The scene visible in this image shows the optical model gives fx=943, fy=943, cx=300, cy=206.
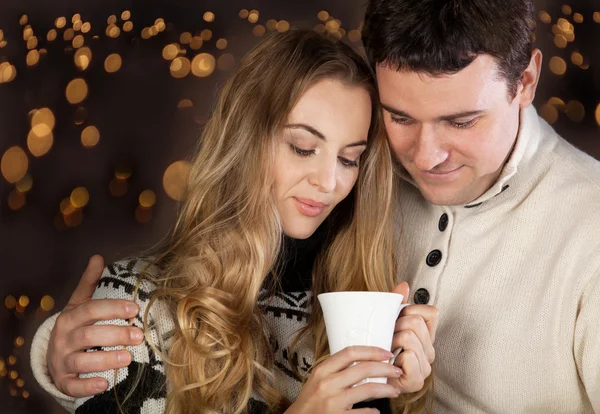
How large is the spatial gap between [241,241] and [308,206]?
178mm

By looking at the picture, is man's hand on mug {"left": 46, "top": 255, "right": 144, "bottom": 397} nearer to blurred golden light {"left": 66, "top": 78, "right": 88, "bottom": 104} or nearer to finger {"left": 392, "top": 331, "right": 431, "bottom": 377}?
finger {"left": 392, "top": 331, "right": 431, "bottom": 377}

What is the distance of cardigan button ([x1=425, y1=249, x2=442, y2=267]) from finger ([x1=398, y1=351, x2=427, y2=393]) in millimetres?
425

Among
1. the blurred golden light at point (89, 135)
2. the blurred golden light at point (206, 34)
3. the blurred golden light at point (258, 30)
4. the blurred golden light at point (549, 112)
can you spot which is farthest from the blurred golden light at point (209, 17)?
the blurred golden light at point (549, 112)

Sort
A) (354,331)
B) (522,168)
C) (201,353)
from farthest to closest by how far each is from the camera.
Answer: (522,168)
(201,353)
(354,331)

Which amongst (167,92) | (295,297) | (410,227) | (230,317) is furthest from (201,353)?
(167,92)

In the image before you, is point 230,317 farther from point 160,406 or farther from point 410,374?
point 410,374

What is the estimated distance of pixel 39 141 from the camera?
272 cm

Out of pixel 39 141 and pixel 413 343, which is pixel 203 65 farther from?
pixel 413 343

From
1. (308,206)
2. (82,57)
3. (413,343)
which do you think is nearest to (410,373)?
(413,343)

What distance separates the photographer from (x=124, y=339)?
6.57 ft

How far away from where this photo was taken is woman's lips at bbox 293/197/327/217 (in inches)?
87.5

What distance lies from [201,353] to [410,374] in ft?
1.53

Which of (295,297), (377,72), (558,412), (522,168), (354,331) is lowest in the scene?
(558,412)

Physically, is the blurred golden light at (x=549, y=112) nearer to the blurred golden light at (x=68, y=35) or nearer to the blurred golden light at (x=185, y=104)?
the blurred golden light at (x=185, y=104)
